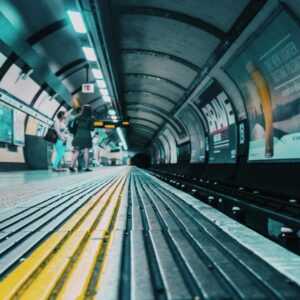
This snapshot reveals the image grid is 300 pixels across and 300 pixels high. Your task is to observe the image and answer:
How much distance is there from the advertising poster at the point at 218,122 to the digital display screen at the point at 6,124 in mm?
8007

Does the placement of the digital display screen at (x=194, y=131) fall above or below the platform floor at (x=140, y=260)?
above

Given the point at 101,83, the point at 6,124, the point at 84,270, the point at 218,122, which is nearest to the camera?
the point at 84,270

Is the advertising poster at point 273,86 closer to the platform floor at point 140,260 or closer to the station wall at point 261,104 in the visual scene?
the station wall at point 261,104

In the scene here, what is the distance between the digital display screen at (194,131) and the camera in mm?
14608

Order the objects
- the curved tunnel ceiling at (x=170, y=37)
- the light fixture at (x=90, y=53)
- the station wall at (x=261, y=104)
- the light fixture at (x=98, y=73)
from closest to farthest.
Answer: the station wall at (x=261, y=104), the curved tunnel ceiling at (x=170, y=37), the light fixture at (x=90, y=53), the light fixture at (x=98, y=73)

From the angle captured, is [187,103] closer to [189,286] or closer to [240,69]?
[240,69]

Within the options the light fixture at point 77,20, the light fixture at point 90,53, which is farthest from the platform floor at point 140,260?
the light fixture at point 90,53

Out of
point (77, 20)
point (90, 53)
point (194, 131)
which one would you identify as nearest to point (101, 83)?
point (90, 53)

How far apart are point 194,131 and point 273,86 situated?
31.9 ft

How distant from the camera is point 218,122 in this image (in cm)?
1169

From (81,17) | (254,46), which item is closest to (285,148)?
(254,46)

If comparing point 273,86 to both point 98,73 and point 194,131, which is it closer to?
point 98,73

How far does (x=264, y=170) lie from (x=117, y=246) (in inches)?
257

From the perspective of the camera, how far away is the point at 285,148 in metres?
6.45
